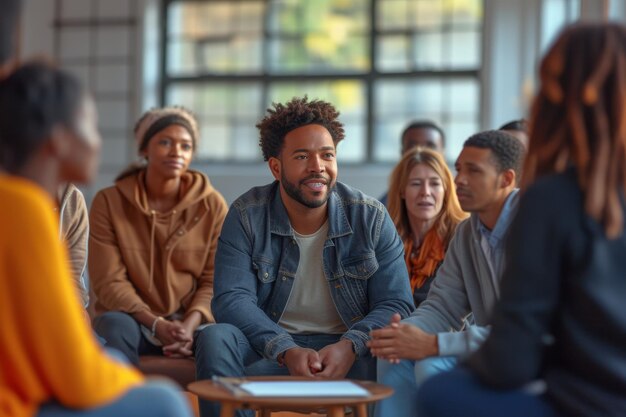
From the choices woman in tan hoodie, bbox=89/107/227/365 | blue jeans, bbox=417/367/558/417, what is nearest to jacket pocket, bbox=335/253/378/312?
woman in tan hoodie, bbox=89/107/227/365

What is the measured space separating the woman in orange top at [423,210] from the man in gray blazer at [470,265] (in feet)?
2.58

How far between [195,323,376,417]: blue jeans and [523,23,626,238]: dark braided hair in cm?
142

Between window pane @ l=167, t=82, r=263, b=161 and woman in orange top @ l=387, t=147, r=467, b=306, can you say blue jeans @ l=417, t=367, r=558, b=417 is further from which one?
window pane @ l=167, t=82, r=263, b=161

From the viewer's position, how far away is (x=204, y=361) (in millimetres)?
3070

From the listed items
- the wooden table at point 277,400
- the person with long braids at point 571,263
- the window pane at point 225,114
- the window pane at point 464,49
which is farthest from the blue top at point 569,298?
the window pane at point 225,114

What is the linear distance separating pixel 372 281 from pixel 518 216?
1.49 metres

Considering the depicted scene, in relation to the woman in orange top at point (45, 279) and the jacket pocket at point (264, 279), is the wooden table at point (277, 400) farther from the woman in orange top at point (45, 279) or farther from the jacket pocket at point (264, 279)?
the jacket pocket at point (264, 279)

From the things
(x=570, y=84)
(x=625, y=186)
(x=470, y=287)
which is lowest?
(x=470, y=287)

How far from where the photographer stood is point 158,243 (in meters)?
4.01

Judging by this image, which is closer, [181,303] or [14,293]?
[14,293]

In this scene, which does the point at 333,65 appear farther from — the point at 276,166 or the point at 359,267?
the point at 359,267

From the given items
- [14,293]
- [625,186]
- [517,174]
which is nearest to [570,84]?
[625,186]

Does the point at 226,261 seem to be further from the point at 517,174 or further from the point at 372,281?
the point at 517,174

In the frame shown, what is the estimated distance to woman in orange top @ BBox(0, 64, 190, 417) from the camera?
1632 mm
